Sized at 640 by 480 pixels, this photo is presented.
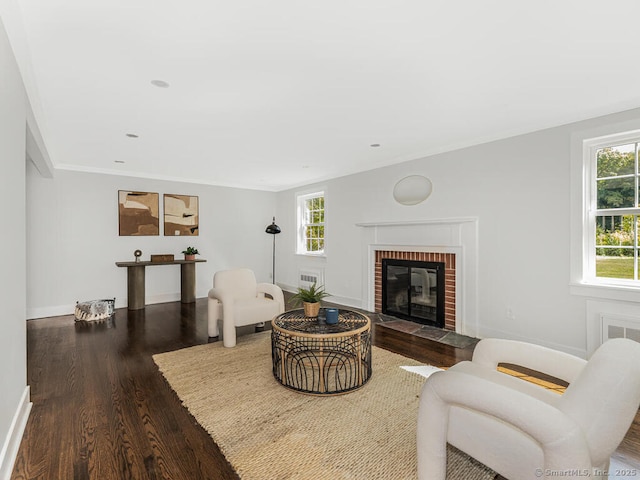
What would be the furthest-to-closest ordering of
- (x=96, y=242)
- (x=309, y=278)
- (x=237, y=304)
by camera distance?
(x=309, y=278) < (x=96, y=242) < (x=237, y=304)

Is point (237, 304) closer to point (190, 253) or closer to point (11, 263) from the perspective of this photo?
point (11, 263)

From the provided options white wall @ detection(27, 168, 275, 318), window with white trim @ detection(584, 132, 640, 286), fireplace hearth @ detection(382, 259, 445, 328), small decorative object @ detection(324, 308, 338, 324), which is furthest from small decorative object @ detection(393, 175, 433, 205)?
white wall @ detection(27, 168, 275, 318)

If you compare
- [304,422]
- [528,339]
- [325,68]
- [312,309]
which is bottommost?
[304,422]

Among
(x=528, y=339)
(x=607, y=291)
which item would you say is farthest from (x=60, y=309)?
(x=607, y=291)

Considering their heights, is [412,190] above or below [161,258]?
above

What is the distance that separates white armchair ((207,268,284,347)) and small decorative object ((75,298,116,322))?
1.88 metres

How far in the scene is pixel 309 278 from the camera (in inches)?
248

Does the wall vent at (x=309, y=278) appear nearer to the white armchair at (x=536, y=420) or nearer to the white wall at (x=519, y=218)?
the white wall at (x=519, y=218)

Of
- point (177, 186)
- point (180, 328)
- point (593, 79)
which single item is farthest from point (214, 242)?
point (593, 79)

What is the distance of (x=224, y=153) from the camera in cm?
433

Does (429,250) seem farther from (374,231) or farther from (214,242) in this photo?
(214,242)

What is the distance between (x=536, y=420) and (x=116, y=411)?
2.45 meters

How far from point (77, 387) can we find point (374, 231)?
3.90 metres

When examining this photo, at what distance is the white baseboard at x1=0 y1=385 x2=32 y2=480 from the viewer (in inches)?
60.9
